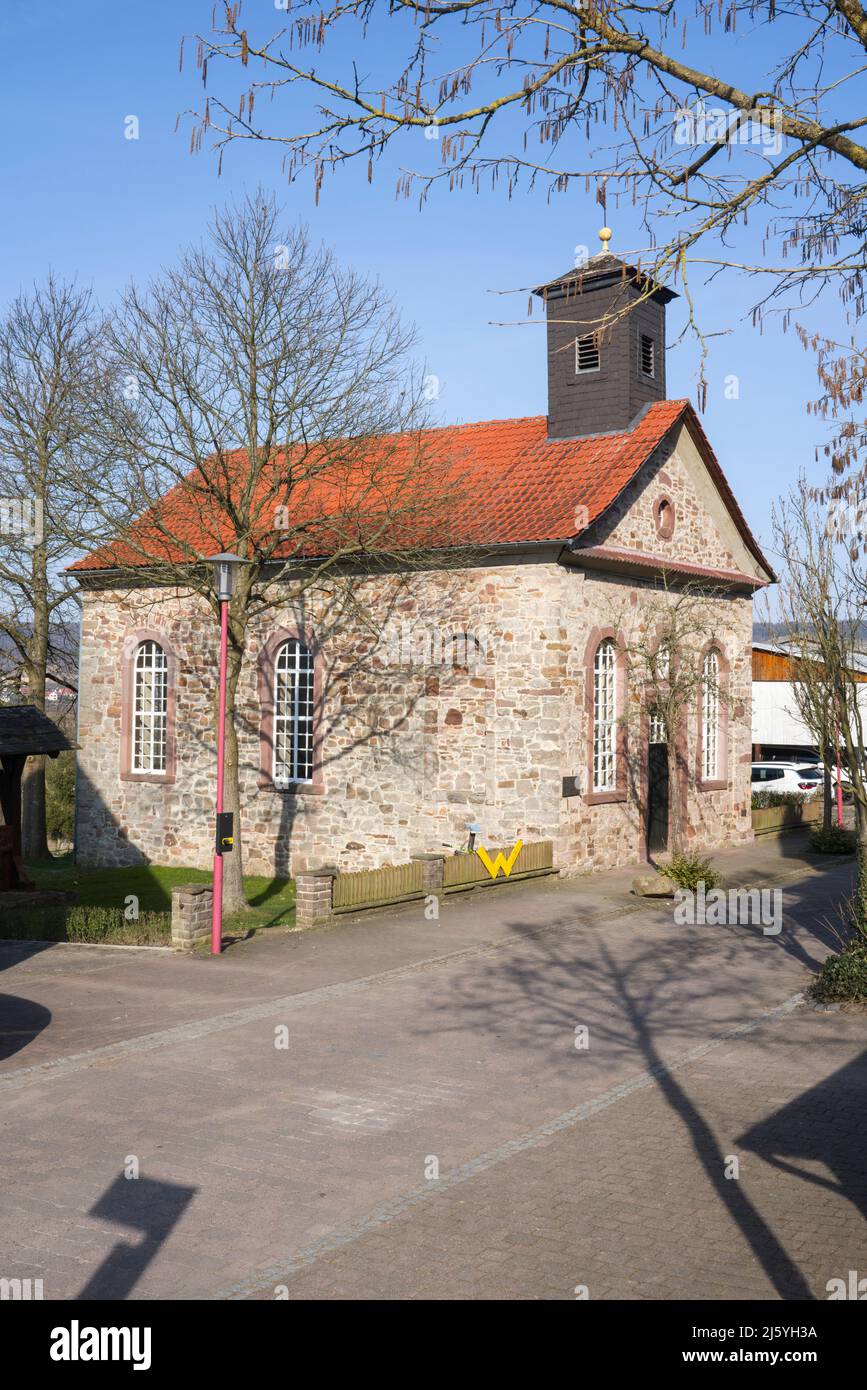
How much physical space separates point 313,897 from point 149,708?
31.9 ft

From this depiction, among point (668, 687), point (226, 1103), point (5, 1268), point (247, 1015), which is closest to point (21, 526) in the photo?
point (668, 687)

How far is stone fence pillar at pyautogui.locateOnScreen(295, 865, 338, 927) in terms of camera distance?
15.0 metres

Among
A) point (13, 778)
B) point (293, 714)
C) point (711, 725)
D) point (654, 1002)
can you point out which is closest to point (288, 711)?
point (293, 714)

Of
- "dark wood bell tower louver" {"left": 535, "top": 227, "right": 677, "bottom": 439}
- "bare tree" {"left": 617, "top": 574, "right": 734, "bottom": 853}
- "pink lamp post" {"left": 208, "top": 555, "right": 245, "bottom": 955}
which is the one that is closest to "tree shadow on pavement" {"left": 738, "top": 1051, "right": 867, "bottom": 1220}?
"pink lamp post" {"left": 208, "top": 555, "right": 245, "bottom": 955}

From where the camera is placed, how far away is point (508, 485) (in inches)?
820

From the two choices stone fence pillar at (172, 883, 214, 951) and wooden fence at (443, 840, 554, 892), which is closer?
A: stone fence pillar at (172, 883, 214, 951)

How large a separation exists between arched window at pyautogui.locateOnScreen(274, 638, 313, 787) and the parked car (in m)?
14.2

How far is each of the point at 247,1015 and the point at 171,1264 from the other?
5.16 m

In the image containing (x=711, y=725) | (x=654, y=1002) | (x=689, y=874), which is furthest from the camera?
(x=711, y=725)

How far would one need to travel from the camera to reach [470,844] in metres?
19.2

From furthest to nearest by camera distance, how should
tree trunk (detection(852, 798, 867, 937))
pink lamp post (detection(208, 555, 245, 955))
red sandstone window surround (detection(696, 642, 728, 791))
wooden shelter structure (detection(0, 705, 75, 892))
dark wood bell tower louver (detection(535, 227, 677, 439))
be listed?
1. red sandstone window surround (detection(696, 642, 728, 791))
2. dark wood bell tower louver (detection(535, 227, 677, 439))
3. wooden shelter structure (detection(0, 705, 75, 892))
4. pink lamp post (detection(208, 555, 245, 955))
5. tree trunk (detection(852, 798, 867, 937))

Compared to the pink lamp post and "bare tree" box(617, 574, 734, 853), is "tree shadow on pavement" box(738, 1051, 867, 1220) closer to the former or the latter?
the pink lamp post

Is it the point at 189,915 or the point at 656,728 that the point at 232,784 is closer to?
the point at 189,915
